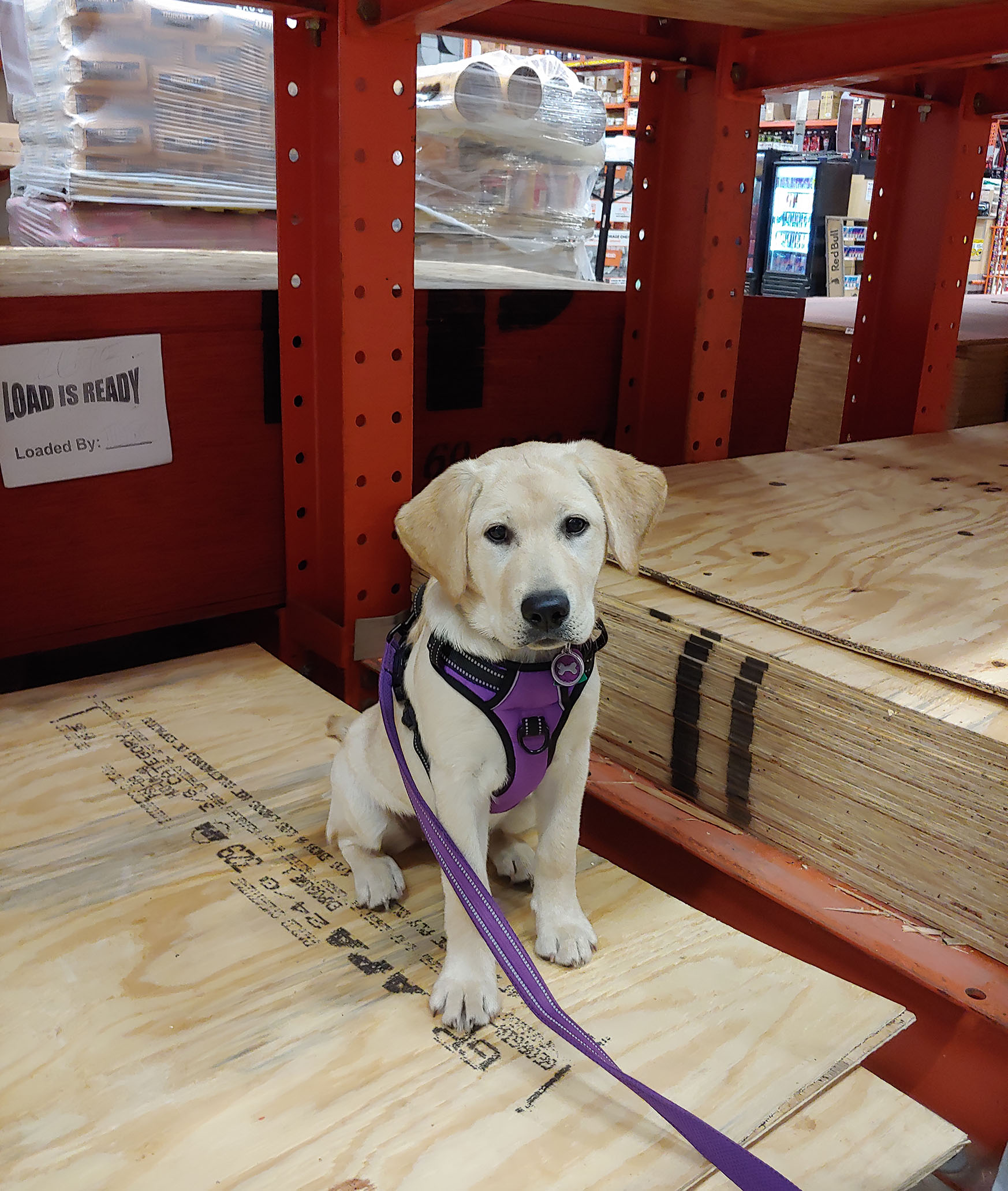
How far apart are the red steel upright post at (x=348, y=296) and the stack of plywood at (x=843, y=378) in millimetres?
2586

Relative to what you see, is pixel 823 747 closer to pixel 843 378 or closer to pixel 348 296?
pixel 348 296

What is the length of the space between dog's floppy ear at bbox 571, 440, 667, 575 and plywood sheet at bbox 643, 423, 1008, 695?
1.72ft

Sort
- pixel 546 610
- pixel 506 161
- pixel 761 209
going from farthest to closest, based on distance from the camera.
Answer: pixel 761 209, pixel 506 161, pixel 546 610

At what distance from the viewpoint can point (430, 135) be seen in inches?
158

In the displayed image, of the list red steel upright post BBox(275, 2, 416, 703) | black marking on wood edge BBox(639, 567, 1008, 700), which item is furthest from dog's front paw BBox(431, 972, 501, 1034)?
red steel upright post BBox(275, 2, 416, 703)

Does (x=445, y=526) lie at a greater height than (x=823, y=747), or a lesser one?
greater

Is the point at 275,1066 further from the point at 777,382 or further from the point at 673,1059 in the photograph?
the point at 777,382

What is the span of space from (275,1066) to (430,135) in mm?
3612

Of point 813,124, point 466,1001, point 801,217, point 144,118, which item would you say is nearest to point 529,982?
point 466,1001

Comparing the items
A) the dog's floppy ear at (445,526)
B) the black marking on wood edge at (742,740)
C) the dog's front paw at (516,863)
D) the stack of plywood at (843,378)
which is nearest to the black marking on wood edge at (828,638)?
the black marking on wood edge at (742,740)

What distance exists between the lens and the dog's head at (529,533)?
1.33 metres

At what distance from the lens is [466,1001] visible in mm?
1441

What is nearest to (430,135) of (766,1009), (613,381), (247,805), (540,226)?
(540,226)

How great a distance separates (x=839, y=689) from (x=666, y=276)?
5.99 feet
